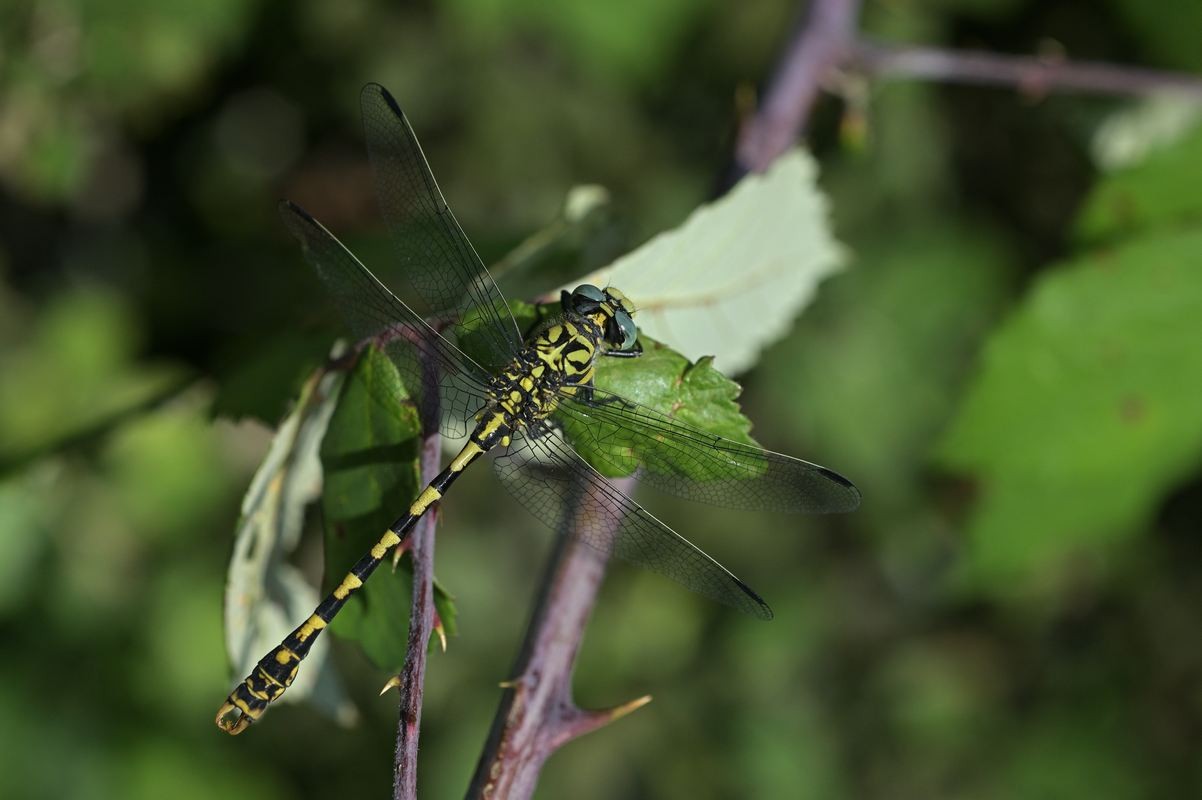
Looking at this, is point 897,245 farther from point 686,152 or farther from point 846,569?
point 846,569

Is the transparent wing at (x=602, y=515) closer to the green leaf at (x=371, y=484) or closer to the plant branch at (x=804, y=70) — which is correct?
the green leaf at (x=371, y=484)

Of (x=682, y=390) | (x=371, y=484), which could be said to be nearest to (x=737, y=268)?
(x=682, y=390)

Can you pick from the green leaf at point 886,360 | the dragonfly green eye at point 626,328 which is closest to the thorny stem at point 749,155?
the dragonfly green eye at point 626,328

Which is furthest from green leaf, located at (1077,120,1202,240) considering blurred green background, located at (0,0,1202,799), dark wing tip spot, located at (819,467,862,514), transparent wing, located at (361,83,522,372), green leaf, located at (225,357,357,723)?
green leaf, located at (225,357,357,723)

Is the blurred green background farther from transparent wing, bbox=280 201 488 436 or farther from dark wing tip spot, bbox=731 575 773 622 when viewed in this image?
dark wing tip spot, bbox=731 575 773 622

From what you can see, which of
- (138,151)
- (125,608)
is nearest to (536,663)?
(125,608)

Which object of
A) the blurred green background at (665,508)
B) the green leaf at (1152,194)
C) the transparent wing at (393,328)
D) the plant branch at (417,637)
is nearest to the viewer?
the plant branch at (417,637)

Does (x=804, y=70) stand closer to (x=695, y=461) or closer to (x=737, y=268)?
(x=737, y=268)
